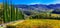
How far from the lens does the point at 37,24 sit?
1.85 meters

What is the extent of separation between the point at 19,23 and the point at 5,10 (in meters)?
0.25

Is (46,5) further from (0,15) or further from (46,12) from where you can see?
(0,15)

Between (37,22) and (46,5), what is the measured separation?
0.82ft

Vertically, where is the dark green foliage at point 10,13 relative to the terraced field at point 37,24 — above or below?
above

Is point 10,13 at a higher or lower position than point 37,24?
higher

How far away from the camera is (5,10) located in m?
1.91

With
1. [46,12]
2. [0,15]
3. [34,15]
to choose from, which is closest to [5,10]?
[0,15]

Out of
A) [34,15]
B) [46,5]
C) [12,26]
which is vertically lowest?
[12,26]

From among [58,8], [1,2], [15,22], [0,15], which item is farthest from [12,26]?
[58,8]

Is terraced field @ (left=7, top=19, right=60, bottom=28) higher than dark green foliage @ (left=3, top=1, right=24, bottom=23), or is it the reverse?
dark green foliage @ (left=3, top=1, right=24, bottom=23)

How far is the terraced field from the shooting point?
183 cm

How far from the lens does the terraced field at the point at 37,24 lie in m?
1.83

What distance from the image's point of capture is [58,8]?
1849 mm

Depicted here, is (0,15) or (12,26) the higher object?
(0,15)
